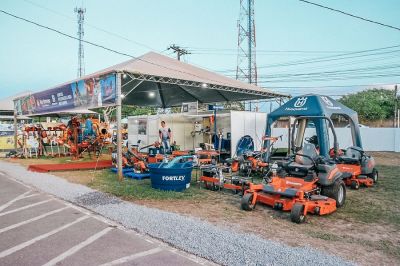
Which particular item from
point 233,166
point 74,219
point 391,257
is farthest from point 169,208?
point 233,166

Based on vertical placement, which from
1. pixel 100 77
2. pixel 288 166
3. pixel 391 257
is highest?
pixel 100 77

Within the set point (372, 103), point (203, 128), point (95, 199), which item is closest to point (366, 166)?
point (95, 199)

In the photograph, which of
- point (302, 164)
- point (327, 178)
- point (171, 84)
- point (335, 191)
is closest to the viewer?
point (327, 178)

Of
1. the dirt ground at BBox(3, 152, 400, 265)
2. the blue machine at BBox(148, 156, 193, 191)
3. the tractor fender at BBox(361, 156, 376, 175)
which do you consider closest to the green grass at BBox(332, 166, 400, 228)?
the dirt ground at BBox(3, 152, 400, 265)

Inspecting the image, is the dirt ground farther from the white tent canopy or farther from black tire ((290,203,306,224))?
the white tent canopy

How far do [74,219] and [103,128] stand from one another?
13.3 meters

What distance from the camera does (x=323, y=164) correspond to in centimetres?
719

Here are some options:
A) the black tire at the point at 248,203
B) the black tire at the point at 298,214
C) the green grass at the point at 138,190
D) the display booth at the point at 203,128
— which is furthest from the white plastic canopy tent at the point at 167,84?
the black tire at the point at 298,214

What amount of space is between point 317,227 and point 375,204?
2.87 metres

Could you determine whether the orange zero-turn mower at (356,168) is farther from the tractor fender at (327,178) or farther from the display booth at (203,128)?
the display booth at (203,128)

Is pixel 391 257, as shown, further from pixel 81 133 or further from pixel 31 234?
pixel 81 133

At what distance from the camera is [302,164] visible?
293 inches

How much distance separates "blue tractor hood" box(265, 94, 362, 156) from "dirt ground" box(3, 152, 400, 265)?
2510 millimetres

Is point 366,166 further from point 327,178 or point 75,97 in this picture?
point 75,97
